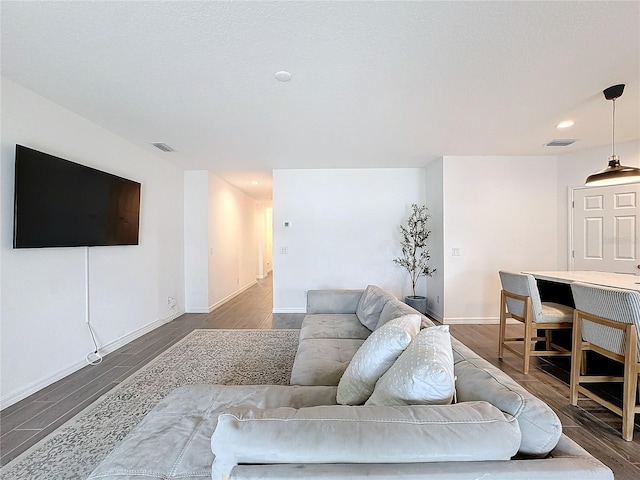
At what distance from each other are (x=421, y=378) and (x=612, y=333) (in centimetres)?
193

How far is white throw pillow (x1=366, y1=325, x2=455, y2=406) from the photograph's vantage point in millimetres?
960

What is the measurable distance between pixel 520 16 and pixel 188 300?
5376 millimetres

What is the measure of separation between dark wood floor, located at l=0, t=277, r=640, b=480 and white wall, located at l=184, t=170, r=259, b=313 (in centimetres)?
110

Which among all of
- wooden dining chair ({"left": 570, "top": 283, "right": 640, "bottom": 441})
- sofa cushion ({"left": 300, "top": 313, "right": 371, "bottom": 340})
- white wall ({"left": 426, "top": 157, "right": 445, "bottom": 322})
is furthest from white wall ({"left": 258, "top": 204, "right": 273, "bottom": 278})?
wooden dining chair ({"left": 570, "top": 283, "right": 640, "bottom": 441})

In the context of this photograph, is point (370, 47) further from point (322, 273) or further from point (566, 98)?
point (322, 273)

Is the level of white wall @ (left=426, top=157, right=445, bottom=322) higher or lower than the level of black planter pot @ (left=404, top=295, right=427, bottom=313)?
higher

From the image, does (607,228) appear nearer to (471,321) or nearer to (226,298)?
(471,321)

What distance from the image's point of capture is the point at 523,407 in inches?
33.4

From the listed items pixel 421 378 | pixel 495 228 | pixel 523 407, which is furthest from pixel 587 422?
pixel 495 228

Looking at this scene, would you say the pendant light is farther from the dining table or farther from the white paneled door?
the white paneled door

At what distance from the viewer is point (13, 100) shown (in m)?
2.22

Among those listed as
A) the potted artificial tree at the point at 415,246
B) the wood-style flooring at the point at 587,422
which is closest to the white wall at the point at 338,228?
the potted artificial tree at the point at 415,246

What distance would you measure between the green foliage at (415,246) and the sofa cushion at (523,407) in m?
3.69

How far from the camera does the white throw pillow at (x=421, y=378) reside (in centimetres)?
96
